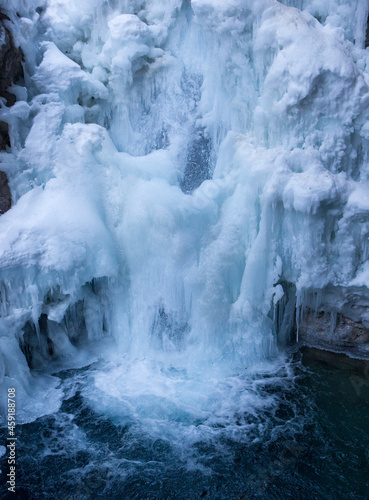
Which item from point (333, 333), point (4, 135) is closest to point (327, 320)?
point (333, 333)

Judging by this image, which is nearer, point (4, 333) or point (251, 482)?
point (251, 482)

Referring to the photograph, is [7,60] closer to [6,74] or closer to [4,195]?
[6,74]

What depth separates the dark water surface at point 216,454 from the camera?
4348 mm

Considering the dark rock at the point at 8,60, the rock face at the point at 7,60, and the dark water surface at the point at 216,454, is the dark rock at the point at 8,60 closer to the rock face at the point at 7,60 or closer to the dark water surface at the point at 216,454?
the rock face at the point at 7,60

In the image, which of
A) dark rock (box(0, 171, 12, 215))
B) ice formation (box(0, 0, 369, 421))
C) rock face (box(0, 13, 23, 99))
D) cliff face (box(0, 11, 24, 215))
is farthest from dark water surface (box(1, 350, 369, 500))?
rock face (box(0, 13, 23, 99))

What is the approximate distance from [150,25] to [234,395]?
585 cm

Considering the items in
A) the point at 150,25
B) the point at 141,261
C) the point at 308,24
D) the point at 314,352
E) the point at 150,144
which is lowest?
the point at 314,352

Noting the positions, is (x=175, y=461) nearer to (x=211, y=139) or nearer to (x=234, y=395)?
(x=234, y=395)

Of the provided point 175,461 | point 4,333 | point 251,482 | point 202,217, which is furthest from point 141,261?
point 251,482

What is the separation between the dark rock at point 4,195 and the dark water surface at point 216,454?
2727 mm

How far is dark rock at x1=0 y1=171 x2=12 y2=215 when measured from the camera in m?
6.20

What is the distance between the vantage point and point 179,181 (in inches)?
278

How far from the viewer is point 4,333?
219 inches

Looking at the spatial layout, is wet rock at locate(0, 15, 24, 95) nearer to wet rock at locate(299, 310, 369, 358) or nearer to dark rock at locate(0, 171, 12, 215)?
dark rock at locate(0, 171, 12, 215)
